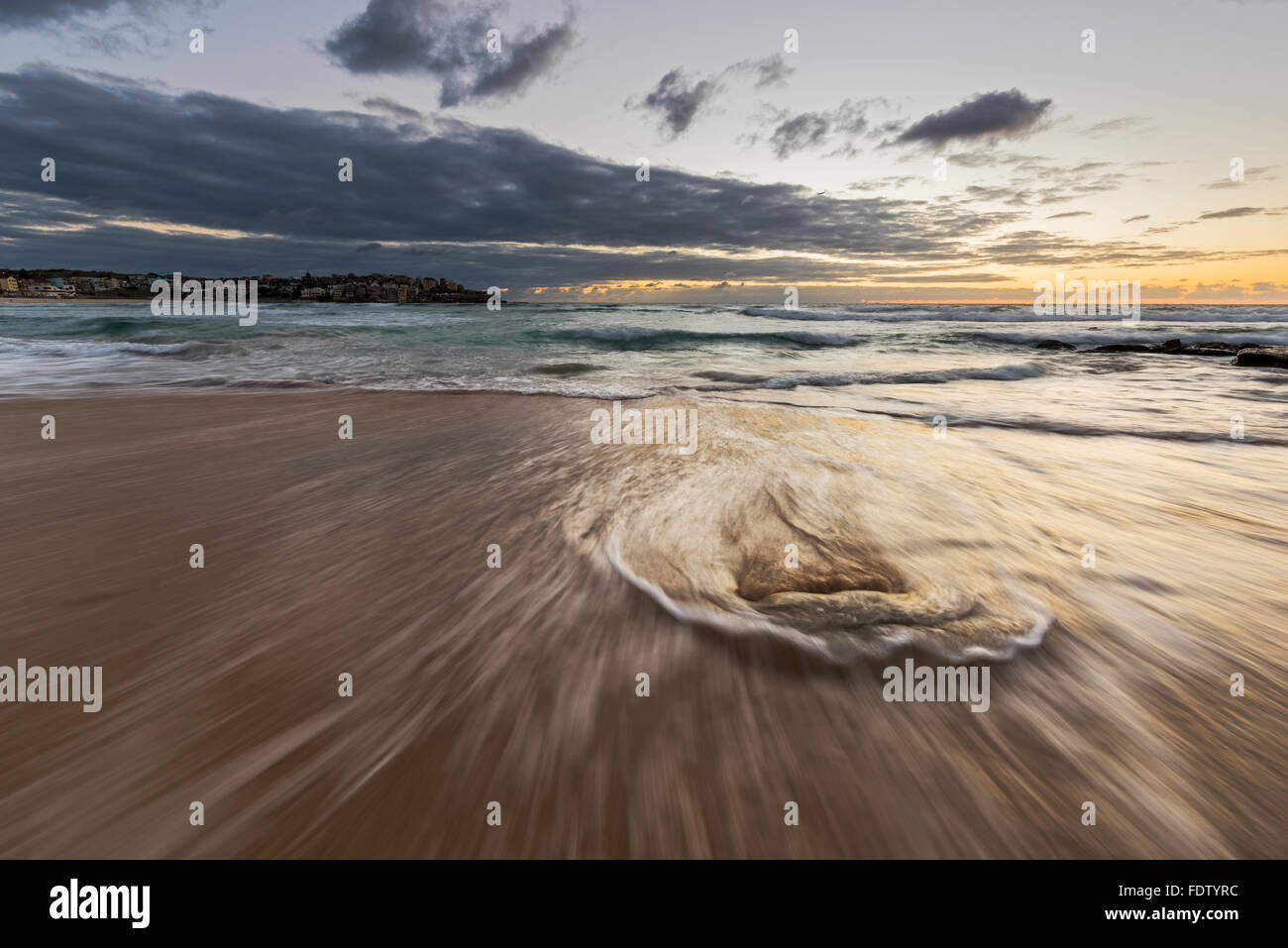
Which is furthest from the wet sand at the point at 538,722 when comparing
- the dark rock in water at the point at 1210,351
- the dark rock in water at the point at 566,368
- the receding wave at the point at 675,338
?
the dark rock in water at the point at 1210,351

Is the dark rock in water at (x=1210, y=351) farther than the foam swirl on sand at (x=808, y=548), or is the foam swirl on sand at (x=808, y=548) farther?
the dark rock in water at (x=1210, y=351)

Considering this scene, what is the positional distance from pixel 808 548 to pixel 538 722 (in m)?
1.92

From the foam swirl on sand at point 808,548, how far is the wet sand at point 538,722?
6.0 inches

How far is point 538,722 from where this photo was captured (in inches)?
66.5

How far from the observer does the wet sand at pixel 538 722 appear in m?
1.35

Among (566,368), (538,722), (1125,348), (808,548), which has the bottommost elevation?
(538,722)

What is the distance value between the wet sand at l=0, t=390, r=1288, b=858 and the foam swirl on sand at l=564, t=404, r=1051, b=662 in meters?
0.15

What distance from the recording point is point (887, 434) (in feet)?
19.3

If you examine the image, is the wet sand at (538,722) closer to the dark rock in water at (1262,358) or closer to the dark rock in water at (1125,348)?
the dark rock in water at (1262,358)

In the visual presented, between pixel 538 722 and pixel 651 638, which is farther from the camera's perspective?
pixel 651 638

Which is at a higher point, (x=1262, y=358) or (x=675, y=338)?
(x=675, y=338)

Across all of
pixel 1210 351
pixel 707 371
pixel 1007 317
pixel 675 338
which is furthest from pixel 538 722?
pixel 1007 317

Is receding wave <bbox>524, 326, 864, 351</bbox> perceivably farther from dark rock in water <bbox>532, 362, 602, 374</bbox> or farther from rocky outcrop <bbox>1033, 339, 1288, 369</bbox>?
rocky outcrop <bbox>1033, 339, 1288, 369</bbox>

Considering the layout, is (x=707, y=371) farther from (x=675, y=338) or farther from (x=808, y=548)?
(x=675, y=338)
